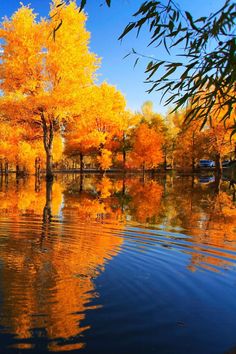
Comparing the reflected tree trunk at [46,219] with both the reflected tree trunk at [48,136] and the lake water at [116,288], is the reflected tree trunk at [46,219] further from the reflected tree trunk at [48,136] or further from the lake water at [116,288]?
the reflected tree trunk at [48,136]

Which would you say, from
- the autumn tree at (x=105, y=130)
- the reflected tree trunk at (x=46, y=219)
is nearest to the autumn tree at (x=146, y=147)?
the autumn tree at (x=105, y=130)

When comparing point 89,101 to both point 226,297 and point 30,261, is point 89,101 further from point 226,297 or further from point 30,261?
point 226,297

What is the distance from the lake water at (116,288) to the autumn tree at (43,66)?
13.1 meters

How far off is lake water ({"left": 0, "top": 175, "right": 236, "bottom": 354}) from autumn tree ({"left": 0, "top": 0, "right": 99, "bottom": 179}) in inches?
517

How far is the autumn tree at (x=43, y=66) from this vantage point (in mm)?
20188

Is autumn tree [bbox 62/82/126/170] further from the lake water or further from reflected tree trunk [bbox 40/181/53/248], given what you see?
the lake water

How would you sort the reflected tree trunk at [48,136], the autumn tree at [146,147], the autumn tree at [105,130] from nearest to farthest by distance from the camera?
the reflected tree trunk at [48,136] → the autumn tree at [105,130] → the autumn tree at [146,147]

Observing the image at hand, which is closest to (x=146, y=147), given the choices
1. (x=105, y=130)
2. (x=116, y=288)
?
(x=105, y=130)

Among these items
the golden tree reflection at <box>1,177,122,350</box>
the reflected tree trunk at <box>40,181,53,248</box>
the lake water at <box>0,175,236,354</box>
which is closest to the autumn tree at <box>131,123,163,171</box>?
the reflected tree trunk at <box>40,181,53,248</box>

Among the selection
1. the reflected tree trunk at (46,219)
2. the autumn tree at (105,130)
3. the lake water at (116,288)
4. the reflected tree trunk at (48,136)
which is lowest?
the lake water at (116,288)

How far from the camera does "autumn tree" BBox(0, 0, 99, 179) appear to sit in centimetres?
2019

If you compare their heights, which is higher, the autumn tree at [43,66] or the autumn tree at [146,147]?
the autumn tree at [43,66]

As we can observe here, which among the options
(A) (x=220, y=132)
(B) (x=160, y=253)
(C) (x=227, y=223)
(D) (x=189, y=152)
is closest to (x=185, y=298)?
(B) (x=160, y=253)

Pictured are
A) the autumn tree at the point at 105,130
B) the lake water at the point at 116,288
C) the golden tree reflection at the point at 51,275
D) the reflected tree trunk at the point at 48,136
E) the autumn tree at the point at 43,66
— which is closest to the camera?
the lake water at the point at 116,288
